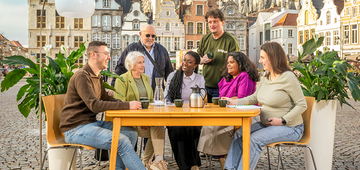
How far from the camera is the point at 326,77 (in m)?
3.45

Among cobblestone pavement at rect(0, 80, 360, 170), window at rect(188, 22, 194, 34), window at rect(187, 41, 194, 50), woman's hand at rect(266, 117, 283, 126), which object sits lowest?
cobblestone pavement at rect(0, 80, 360, 170)

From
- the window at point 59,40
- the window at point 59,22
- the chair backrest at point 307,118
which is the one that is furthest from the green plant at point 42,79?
the window at point 59,22

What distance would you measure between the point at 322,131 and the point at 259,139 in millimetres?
859

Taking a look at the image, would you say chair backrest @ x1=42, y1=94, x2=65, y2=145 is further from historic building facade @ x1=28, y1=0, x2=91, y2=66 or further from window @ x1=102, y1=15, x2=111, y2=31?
historic building facade @ x1=28, y1=0, x2=91, y2=66

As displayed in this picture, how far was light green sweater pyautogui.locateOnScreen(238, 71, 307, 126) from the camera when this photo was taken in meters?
3.04

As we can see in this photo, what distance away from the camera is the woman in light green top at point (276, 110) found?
2.98m

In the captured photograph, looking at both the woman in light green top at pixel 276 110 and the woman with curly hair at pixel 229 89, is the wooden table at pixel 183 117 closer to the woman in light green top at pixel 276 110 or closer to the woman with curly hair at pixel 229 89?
the woman in light green top at pixel 276 110

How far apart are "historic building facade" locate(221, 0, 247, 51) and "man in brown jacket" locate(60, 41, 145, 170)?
36402mm

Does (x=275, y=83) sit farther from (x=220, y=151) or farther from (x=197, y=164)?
(x=197, y=164)

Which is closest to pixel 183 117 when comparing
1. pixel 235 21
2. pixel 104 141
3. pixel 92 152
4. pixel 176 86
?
pixel 104 141

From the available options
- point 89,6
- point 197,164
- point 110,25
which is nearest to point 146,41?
point 89,6

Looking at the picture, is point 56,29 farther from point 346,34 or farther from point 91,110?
point 91,110

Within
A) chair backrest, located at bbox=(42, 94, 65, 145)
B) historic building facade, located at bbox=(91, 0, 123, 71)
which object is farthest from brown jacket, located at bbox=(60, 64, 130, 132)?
historic building facade, located at bbox=(91, 0, 123, 71)

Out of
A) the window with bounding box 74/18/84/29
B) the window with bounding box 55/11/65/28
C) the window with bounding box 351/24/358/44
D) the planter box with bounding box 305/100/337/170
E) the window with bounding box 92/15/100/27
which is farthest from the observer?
the window with bounding box 55/11/65/28
